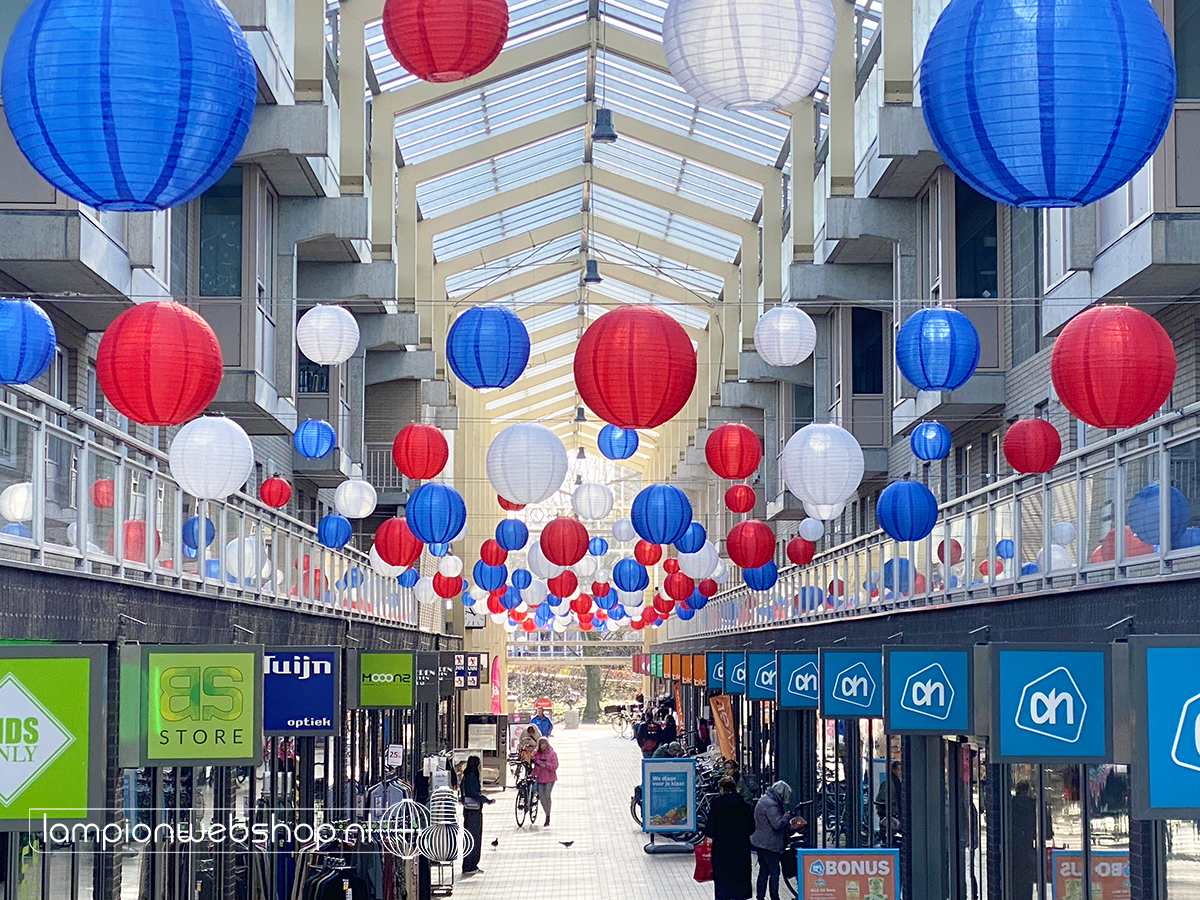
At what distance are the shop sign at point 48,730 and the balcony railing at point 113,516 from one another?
1634 mm

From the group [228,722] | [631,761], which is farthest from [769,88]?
[631,761]

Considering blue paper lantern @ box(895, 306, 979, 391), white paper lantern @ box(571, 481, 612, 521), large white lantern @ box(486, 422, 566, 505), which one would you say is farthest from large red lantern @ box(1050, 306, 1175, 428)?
white paper lantern @ box(571, 481, 612, 521)

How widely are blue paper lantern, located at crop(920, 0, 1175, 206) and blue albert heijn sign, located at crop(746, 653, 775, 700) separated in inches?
595

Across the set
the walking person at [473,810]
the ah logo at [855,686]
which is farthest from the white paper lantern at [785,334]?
the walking person at [473,810]

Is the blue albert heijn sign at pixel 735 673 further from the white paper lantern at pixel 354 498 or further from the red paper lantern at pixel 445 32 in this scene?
the red paper lantern at pixel 445 32

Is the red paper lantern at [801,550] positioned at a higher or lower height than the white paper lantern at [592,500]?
lower

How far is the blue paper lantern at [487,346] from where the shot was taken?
44.8 ft

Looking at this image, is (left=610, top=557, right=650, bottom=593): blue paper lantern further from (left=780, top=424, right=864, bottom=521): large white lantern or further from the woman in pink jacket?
(left=780, top=424, right=864, bottom=521): large white lantern

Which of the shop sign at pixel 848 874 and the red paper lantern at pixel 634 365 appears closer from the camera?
the red paper lantern at pixel 634 365

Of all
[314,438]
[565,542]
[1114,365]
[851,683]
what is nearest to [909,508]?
[851,683]

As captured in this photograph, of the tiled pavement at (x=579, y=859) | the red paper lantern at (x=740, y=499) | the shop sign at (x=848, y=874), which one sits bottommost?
the tiled pavement at (x=579, y=859)

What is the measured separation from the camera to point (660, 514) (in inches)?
696

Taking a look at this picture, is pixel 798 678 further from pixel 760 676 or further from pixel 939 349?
→ pixel 939 349

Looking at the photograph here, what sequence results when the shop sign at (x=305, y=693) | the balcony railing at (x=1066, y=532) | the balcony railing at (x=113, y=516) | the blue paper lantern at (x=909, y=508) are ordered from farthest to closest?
1. the blue paper lantern at (x=909, y=508)
2. the shop sign at (x=305, y=693)
3. the balcony railing at (x=1066, y=532)
4. the balcony railing at (x=113, y=516)
